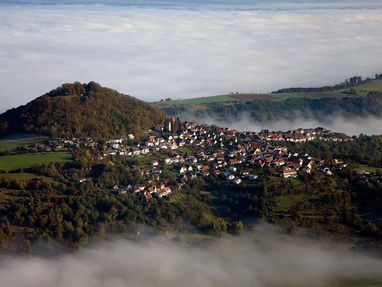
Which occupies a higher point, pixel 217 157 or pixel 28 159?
pixel 28 159

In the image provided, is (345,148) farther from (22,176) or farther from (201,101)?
(201,101)

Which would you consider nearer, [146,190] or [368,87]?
[146,190]

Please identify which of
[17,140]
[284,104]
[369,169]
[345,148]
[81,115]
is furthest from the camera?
[284,104]

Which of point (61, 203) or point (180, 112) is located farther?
point (180, 112)

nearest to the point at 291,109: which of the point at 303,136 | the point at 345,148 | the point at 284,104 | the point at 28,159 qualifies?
the point at 284,104

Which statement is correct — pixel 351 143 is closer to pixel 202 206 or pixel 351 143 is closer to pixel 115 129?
pixel 115 129

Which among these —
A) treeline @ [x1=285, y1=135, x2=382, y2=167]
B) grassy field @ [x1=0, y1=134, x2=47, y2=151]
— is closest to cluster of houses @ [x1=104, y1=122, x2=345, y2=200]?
treeline @ [x1=285, y1=135, x2=382, y2=167]

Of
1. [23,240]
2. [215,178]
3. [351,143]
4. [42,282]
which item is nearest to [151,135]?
[215,178]

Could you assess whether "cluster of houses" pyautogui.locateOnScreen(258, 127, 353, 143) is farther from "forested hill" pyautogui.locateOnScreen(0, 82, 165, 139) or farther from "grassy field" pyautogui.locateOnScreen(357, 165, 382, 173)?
"grassy field" pyautogui.locateOnScreen(357, 165, 382, 173)

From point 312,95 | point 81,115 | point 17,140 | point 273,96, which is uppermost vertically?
point 81,115
